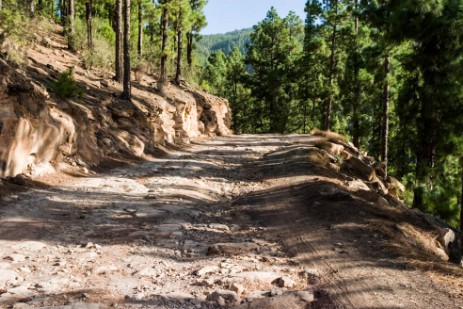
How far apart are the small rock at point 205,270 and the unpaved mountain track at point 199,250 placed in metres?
0.01

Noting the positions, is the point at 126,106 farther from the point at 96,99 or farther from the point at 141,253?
the point at 141,253

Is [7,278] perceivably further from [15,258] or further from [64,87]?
[64,87]

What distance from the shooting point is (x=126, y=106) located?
55.0ft

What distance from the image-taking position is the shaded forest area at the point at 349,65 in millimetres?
13344

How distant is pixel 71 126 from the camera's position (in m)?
11.8

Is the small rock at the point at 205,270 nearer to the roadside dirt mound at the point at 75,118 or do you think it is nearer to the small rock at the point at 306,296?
the small rock at the point at 306,296

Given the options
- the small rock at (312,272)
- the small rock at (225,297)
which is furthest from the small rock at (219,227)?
the small rock at (225,297)

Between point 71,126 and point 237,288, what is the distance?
29.5ft

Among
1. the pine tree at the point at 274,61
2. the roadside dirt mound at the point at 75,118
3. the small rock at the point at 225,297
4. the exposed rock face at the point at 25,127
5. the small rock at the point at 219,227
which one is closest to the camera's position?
the small rock at the point at 225,297

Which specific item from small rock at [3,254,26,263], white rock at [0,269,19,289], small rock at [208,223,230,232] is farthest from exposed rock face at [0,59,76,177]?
small rock at [208,223,230,232]

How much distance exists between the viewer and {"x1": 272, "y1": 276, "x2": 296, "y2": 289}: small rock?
4.83 metres

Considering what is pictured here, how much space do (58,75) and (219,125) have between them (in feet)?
59.7

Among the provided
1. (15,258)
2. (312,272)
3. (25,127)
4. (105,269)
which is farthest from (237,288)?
(25,127)

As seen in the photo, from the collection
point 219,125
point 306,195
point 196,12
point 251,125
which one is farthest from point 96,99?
point 251,125
